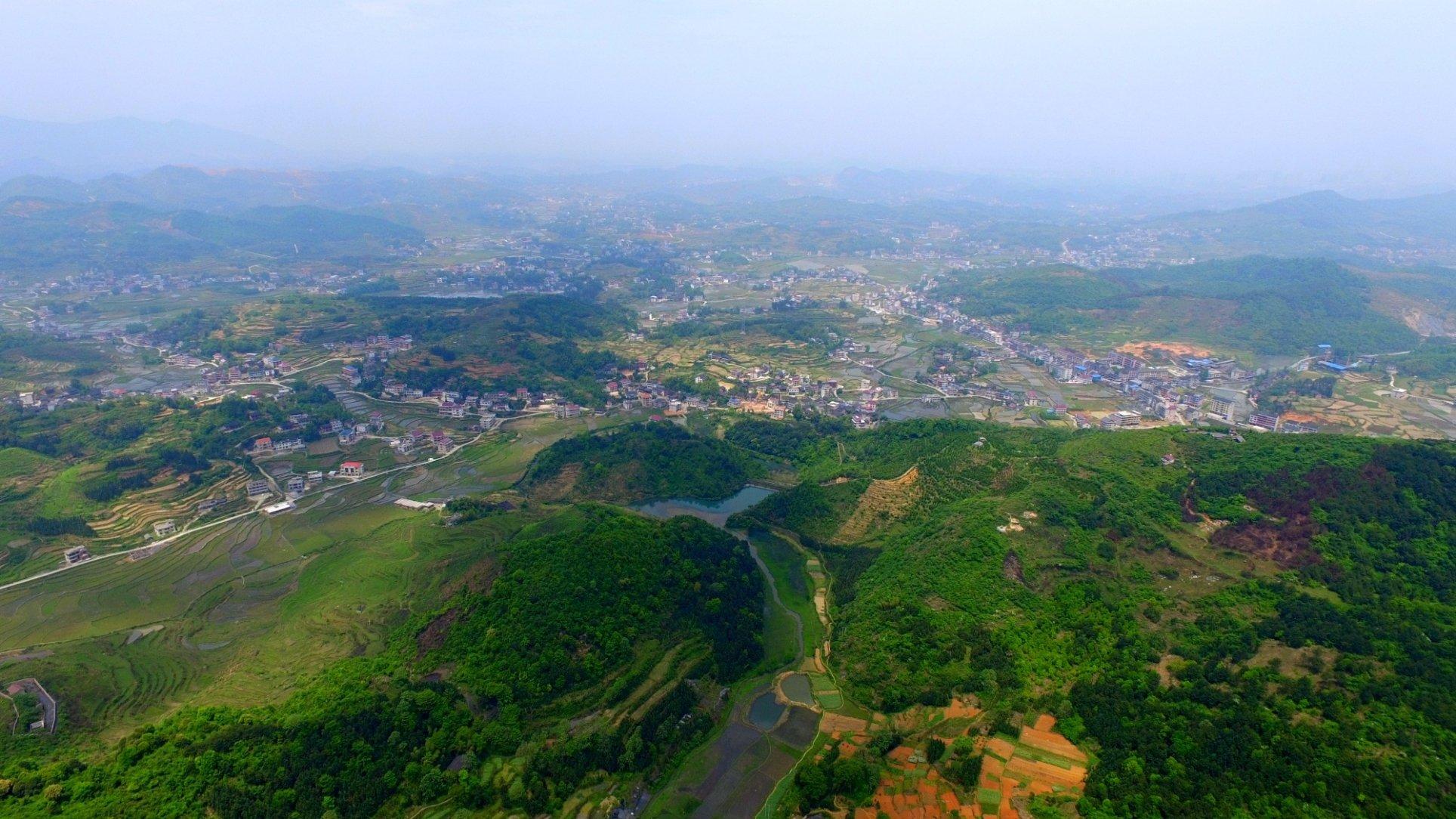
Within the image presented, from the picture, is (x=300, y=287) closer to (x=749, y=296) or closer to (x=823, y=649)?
(x=749, y=296)

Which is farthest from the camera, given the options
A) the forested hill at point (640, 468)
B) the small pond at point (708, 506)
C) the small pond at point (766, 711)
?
the forested hill at point (640, 468)

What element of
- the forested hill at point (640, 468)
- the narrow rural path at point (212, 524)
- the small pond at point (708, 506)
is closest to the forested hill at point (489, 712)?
the small pond at point (708, 506)

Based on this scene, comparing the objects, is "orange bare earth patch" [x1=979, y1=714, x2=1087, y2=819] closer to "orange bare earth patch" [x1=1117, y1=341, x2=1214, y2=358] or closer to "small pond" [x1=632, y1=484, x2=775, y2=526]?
"small pond" [x1=632, y1=484, x2=775, y2=526]

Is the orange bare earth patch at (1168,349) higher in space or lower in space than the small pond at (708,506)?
higher

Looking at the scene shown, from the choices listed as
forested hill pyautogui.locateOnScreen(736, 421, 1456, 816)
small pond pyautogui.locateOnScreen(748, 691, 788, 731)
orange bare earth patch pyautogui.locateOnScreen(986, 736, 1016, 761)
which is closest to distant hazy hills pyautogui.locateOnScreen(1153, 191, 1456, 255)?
forested hill pyautogui.locateOnScreen(736, 421, 1456, 816)

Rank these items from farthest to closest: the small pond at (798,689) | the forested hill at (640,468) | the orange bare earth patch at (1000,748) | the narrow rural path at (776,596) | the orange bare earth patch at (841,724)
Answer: the forested hill at (640,468) < the narrow rural path at (776,596) < the small pond at (798,689) < the orange bare earth patch at (841,724) < the orange bare earth patch at (1000,748)

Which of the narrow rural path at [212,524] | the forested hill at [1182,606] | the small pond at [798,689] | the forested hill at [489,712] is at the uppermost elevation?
the forested hill at [1182,606]

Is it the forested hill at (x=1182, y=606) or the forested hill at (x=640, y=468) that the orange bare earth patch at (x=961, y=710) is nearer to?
the forested hill at (x=1182, y=606)
